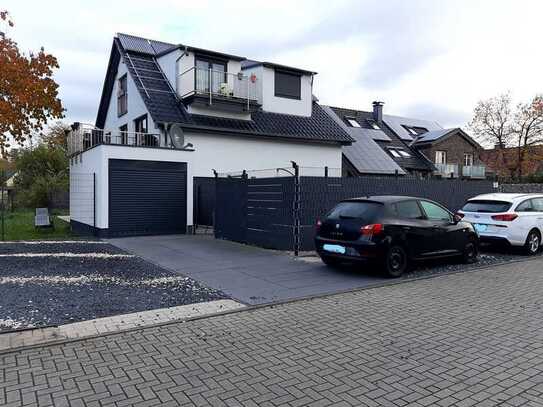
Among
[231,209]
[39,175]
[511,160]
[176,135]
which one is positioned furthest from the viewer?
[511,160]

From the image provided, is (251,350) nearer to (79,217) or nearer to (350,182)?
(350,182)

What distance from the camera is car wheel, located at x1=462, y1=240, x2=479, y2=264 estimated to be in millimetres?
10242

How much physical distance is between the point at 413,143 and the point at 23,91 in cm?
2993

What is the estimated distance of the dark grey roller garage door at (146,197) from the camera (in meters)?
15.2

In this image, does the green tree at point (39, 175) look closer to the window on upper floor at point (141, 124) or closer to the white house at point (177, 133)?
the white house at point (177, 133)

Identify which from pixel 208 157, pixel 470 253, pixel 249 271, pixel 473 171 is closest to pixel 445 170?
pixel 473 171

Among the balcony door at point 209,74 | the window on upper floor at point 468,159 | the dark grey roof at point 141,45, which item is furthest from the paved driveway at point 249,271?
the window on upper floor at point 468,159

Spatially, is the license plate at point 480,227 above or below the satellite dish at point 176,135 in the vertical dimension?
below

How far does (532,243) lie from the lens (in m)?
12.0

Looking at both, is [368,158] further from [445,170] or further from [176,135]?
[176,135]

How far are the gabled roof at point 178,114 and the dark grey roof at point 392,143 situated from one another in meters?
11.5

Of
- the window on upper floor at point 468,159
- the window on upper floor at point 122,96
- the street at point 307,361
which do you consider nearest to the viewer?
the street at point 307,361

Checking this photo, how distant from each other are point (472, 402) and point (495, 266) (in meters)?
7.40

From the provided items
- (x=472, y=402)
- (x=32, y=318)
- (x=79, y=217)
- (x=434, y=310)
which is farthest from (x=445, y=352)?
(x=79, y=217)
